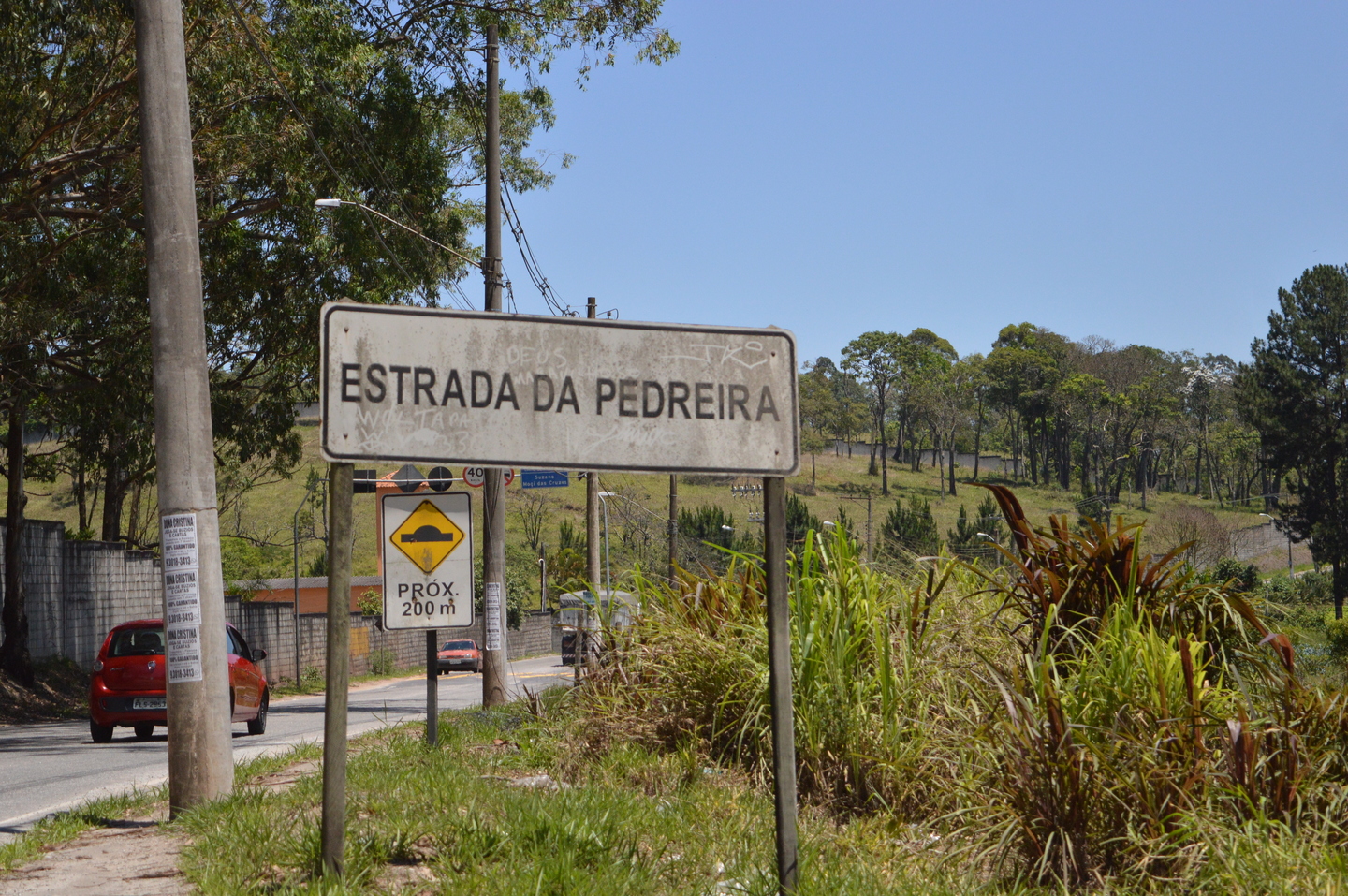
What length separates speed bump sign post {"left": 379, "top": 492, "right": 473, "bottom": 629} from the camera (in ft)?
31.2

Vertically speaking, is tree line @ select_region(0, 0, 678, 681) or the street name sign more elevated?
tree line @ select_region(0, 0, 678, 681)

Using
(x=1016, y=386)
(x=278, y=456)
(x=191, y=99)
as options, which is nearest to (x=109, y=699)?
(x=191, y=99)

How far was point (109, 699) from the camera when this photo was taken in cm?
1500

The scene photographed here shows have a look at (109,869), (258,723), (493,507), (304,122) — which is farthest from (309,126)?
(109,869)

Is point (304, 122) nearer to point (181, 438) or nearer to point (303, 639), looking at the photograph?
point (181, 438)

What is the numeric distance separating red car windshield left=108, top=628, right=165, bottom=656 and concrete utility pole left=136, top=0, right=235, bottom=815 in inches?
333

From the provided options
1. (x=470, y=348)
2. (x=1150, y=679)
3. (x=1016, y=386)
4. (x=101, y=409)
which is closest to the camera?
(x=470, y=348)

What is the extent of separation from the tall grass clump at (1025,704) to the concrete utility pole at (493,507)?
7.61 metres

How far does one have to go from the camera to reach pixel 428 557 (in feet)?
31.5

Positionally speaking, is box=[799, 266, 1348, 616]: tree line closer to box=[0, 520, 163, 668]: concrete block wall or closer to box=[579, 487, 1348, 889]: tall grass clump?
box=[0, 520, 163, 668]: concrete block wall

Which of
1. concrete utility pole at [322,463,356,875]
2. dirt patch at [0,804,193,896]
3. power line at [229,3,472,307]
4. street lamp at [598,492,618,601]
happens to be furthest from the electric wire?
concrete utility pole at [322,463,356,875]

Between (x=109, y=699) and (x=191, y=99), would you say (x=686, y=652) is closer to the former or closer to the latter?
(x=109, y=699)

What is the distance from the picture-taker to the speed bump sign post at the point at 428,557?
9516mm

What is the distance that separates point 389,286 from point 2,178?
4.99m
